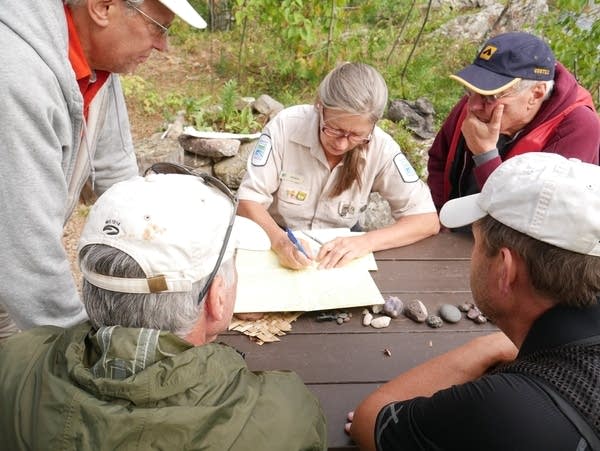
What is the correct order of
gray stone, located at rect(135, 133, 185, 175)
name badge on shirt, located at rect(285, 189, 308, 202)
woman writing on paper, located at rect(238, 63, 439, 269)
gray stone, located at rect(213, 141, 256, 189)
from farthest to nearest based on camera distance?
gray stone, located at rect(213, 141, 256, 189) → gray stone, located at rect(135, 133, 185, 175) → name badge on shirt, located at rect(285, 189, 308, 202) → woman writing on paper, located at rect(238, 63, 439, 269)

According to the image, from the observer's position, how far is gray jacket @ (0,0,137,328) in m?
1.33

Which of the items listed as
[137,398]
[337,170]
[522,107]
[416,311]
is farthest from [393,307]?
[522,107]

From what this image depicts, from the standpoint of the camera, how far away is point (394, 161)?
8.79 feet

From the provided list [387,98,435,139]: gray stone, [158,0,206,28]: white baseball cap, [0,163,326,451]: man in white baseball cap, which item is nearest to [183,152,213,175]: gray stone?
[387,98,435,139]: gray stone

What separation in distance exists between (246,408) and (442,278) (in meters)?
1.30

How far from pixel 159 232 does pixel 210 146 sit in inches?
141

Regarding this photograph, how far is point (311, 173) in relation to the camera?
2.73m

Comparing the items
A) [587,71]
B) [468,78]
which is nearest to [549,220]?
[468,78]

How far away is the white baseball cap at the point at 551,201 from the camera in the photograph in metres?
1.20

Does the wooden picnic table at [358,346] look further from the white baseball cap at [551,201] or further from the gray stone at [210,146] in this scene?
the gray stone at [210,146]

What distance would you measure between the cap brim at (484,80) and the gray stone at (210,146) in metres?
2.45

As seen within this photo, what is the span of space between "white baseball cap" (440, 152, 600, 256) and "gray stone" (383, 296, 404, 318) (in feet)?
2.13

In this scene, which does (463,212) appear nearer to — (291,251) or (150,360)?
(291,251)

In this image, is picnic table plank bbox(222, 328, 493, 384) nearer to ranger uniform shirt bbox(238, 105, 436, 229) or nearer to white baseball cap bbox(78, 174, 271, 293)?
white baseball cap bbox(78, 174, 271, 293)
